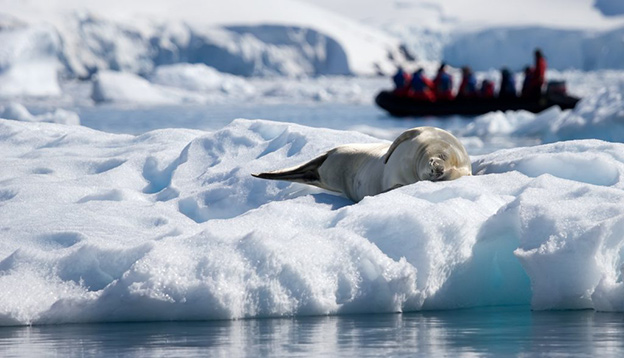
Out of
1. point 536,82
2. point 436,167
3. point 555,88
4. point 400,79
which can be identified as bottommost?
point 436,167

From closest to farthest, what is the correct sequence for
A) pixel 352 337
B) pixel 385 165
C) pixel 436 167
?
pixel 352 337 < pixel 436 167 < pixel 385 165

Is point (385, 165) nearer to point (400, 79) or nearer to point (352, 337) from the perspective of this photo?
point (352, 337)

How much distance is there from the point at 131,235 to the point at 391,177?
4.00 ft

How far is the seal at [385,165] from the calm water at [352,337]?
3.71ft

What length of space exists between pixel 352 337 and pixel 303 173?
7.15 ft

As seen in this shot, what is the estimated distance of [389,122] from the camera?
2023 centimetres

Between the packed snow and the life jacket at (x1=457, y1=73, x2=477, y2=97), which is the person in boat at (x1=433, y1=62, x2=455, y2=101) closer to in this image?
the life jacket at (x1=457, y1=73, x2=477, y2=97)

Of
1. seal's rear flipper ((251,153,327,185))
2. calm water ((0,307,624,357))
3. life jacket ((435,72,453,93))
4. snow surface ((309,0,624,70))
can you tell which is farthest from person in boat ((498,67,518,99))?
snow surface ((309,0,624,70))

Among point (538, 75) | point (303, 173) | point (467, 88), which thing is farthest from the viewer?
point (467, 88)

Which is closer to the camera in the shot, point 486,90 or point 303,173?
point 303,173

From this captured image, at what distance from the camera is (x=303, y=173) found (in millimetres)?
5441

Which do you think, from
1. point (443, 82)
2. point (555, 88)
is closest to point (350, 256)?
point (555, 88)

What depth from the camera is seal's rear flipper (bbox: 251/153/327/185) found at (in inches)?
214

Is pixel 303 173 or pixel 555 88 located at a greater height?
pixel 555 88
